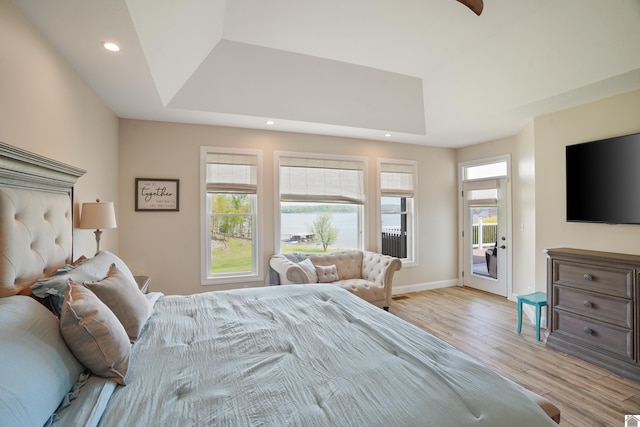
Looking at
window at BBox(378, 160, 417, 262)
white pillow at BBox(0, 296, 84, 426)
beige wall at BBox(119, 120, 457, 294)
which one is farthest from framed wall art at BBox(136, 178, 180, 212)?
window at BBox(378, 160, 417, 262)

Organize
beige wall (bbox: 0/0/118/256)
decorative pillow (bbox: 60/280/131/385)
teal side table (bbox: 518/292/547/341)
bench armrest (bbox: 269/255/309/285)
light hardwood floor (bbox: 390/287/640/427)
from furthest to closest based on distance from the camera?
bench armrest (bbox: 269/255/309/285)
teal side table (bbox: 518/292/547/341)
light hardwood floor (bbox: 390/287/640/427)
beige wall (bbox: 0/0/118/256)
decorative pillow (bbox: 60/280/131/385)

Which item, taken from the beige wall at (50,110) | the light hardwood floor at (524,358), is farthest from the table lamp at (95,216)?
the light hardwood floor at (524,358)

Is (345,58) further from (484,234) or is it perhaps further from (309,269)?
(484,234)

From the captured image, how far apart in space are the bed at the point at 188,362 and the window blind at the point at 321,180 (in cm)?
276

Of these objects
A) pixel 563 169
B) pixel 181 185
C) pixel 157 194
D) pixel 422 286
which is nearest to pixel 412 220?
pixel 422 286

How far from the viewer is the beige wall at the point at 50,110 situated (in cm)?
167

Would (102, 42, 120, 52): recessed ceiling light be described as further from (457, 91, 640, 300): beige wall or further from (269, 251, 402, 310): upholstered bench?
(457, 91, 640, 300): beige wall

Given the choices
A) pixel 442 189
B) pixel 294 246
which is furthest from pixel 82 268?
pixel 442 189

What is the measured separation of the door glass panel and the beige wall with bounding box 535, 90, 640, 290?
1.21 metres

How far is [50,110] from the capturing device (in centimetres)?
209

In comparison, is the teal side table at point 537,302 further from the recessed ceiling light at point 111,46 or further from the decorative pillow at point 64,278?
the recessed ceiling light at point 111,46

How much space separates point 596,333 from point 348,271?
8.91ft

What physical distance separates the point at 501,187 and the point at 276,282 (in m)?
3.92

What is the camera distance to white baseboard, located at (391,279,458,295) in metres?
5.11
